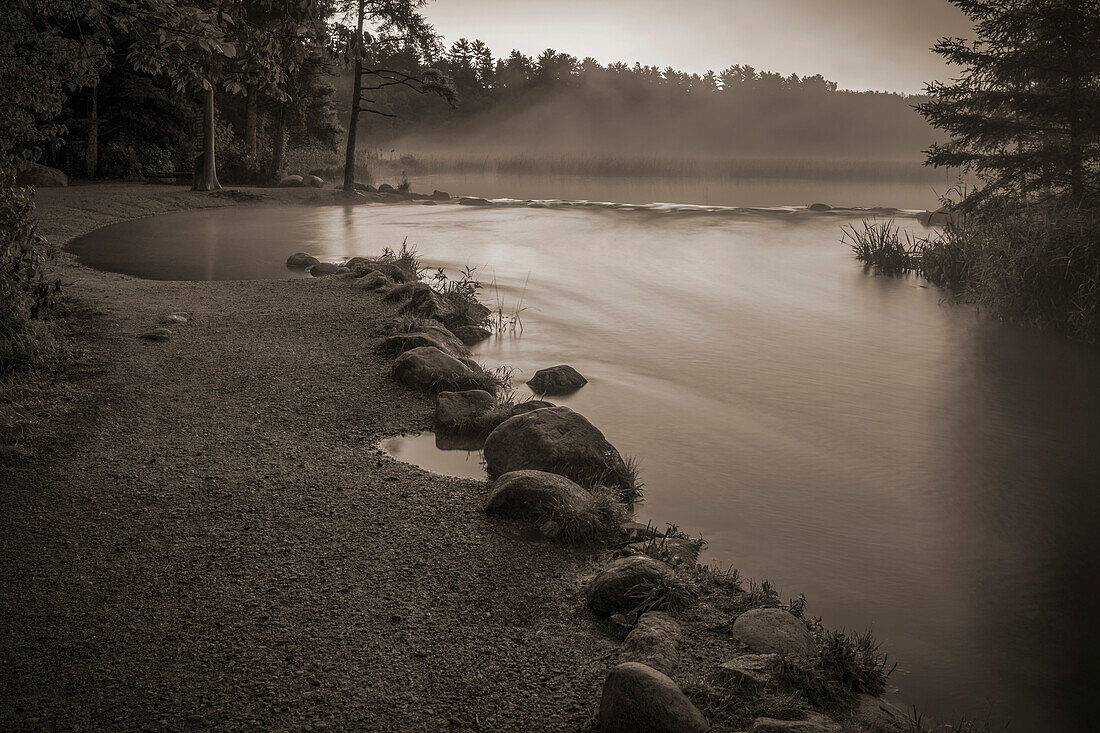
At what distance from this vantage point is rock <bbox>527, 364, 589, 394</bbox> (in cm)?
880

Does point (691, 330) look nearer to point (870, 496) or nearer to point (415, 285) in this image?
point (415, 285)

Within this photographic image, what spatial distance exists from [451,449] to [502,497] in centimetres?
142

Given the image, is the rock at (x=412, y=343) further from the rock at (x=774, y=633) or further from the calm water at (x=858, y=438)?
the rock at (x=774, y=633)

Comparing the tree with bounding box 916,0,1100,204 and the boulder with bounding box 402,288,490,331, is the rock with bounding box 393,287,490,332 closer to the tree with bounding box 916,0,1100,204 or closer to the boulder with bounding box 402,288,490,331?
the boulder with bounding box 402,288,490,331

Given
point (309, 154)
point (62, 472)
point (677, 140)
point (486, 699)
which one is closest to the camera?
point (486, 699)

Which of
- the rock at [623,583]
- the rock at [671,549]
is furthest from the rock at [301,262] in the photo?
the rock at [623,583]

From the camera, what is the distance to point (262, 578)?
4.24 meters

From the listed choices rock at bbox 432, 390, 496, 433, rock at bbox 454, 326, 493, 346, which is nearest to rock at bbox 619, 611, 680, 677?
rock at bbox 432, 390, 496, 433

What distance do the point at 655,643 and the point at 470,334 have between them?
24.4 feet

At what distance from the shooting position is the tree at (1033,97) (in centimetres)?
1358

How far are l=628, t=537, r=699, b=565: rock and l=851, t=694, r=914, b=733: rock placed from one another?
142cm

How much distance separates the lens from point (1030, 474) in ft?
23.9

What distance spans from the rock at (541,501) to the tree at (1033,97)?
12578 millimetres

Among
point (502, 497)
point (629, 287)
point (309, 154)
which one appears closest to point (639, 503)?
point (502, 497)
